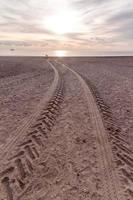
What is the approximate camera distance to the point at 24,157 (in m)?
6.79

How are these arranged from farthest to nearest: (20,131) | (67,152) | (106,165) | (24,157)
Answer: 1. (20,131)
2. (67,152)
3. (24,157)
4. (106,165)

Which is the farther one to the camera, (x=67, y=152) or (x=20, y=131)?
(x=20, y=131)

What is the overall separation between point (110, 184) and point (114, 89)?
12725 mm

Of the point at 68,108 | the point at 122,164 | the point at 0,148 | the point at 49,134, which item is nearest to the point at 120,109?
the point at 68,108

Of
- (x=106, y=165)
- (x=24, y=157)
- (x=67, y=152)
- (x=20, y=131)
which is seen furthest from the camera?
(x=20, y=131)

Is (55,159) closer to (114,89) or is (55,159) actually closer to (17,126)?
(17,126)

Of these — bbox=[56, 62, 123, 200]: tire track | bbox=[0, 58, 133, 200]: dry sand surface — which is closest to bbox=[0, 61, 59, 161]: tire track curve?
bbox=[0, 58, 133, 200]: dry sand surface

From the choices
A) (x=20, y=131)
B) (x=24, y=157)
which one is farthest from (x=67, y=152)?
(x=20, y=131)

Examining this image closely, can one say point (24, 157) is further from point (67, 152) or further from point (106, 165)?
point (106, 165)

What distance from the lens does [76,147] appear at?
7.63 meters

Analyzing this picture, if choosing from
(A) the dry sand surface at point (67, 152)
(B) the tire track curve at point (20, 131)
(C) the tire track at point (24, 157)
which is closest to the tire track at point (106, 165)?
(A) the dry sand surface at point (67, 152)

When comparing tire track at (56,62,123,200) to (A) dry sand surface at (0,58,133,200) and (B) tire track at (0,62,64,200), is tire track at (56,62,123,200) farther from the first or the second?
(B) tire track at (0,62,64,200)

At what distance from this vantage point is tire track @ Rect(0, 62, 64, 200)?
5.52 metres

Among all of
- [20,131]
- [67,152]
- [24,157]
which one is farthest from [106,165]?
[20,131]
